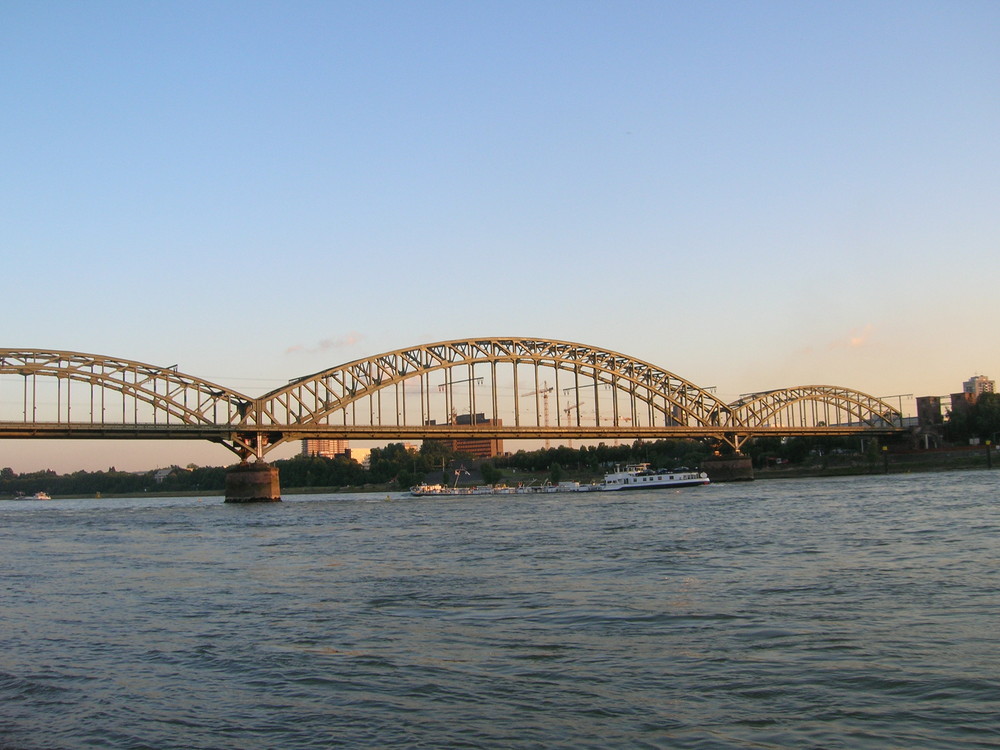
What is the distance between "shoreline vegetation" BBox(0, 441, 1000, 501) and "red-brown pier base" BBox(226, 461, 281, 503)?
51.6 m

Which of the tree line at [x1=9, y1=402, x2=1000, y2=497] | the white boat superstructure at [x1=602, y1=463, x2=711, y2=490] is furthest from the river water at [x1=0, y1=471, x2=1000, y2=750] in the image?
the tree line at [x1=9, y1=402, x2=1000, y2=497]

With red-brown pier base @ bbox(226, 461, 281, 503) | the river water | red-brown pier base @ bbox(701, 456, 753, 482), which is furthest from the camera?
red-brown pier base @ bbox(701, 456, 753, 482)

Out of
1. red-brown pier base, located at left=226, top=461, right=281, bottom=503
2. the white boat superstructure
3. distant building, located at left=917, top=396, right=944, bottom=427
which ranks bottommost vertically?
the white boat superstructure

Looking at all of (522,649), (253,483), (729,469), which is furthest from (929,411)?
(522,649)

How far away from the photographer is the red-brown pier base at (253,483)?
7738 centimetres

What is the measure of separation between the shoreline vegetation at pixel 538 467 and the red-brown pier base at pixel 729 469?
6522 mm

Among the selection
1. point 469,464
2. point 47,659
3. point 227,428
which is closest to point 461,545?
point 47,659

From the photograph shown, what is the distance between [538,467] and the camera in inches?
5940

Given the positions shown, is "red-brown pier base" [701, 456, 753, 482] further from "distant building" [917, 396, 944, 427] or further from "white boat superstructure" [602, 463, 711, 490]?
"distant building" [917, 396, 944, 427]

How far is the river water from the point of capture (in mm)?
9508

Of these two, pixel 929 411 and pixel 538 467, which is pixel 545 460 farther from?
pixel 929 411

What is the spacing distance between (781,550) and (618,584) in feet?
24.6

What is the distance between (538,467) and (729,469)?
160 ft

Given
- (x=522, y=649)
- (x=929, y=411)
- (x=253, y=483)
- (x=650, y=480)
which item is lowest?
(x=650, y=480)
